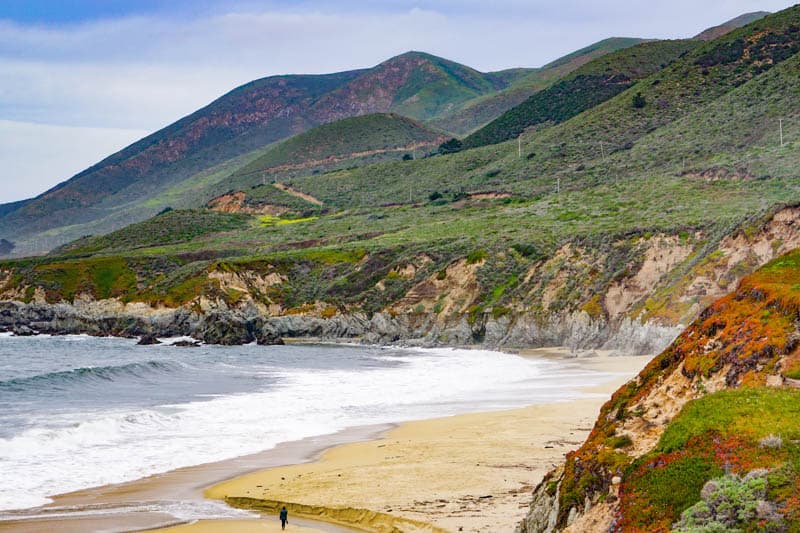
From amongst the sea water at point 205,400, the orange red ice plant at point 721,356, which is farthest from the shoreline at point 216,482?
the orange red ice plant at point 721,356

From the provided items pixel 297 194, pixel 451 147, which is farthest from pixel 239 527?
pixel 451 147

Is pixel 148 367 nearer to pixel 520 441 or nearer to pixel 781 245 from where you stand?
pixel 520 441

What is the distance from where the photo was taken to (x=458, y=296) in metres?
71.4

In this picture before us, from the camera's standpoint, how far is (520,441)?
2289cm

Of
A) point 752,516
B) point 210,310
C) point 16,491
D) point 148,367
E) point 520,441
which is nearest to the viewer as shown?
point 752,516

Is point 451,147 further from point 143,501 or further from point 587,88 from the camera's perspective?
point 143,501

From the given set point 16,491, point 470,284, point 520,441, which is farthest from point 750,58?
point 16,491

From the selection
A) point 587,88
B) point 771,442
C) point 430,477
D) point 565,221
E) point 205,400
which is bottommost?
point 205,400

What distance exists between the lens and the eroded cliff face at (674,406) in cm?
1055

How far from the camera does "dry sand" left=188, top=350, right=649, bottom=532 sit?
51.6 ft

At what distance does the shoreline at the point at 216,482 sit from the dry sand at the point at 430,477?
11cm

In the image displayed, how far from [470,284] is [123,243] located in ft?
228

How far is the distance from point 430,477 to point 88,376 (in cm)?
2818

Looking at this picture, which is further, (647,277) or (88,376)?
(647,277)
